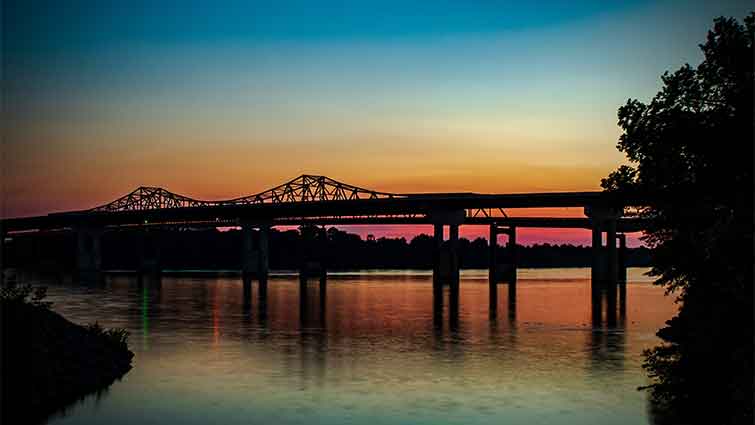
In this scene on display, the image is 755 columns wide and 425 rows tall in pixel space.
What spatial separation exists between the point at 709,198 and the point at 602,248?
121120 mm

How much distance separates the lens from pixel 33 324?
1059 inches

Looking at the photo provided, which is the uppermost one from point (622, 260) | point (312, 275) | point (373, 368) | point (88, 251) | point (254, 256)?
point (88, 251)

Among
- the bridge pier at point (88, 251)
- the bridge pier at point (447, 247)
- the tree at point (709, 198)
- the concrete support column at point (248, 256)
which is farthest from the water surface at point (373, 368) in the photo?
the bridge pier at point (88, 251)

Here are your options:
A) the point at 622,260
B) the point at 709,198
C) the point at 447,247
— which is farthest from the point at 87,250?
the point at 709,198

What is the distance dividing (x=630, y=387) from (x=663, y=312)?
45.6 metres

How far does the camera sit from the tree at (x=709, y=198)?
20.5 metres

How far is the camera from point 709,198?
76.4ft

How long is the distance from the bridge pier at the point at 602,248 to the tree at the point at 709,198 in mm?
109998

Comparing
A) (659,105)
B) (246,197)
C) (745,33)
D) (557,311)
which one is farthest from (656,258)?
(246,197)

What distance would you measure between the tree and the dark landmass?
1644 cm

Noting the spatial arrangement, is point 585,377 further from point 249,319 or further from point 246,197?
point 246,197

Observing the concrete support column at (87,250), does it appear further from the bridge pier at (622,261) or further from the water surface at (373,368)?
the water surface at (373,368)

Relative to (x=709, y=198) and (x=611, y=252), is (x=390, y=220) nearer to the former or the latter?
(x=611, y=252)

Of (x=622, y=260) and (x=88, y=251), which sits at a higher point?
(x=88, y=251)
